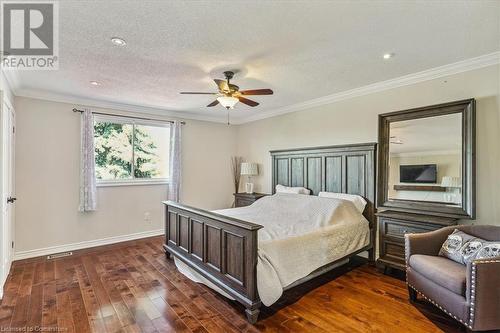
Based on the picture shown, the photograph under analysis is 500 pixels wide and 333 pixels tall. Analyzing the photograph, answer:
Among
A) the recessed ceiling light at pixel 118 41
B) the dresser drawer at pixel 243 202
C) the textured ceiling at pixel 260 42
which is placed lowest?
the dresser drawer at pixel 243 202

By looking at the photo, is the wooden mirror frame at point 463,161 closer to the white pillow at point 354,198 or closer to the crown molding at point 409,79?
the white pillow at point 354,198

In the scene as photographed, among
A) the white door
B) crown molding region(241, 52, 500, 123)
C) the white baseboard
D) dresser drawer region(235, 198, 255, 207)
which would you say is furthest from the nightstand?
the white door

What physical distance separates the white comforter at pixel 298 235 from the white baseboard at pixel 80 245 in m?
2.13

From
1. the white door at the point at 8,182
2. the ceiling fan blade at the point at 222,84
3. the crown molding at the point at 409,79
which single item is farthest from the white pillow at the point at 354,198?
the white door at the point at 8,182

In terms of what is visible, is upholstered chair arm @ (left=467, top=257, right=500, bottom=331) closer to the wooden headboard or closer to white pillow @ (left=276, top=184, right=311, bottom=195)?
the wooden headboard

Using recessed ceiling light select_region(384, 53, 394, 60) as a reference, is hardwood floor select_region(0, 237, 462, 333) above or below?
below

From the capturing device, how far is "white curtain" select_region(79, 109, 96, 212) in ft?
14.0

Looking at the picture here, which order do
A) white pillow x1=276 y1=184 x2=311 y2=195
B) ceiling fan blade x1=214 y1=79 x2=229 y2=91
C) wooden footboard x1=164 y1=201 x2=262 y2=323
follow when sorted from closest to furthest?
wooden footboard x1=164 y1=201 x2=262 y2=323 < ceiling fan blade x1=214 y1=79 x2=229 y2=91 < white pillow x1=276 y1=184 x2=311 y2=195

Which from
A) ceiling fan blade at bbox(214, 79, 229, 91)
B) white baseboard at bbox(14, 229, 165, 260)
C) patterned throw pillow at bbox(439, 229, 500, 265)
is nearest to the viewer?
patterned throw pillow at bbox(439, 229, 500, 265)

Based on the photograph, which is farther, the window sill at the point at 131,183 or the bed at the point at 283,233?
the window sill at the point at 131,183

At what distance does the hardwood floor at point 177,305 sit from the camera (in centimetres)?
223

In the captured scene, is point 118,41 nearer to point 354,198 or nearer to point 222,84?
point 222,84

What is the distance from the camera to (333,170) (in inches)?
163

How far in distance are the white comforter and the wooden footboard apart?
12 cm
